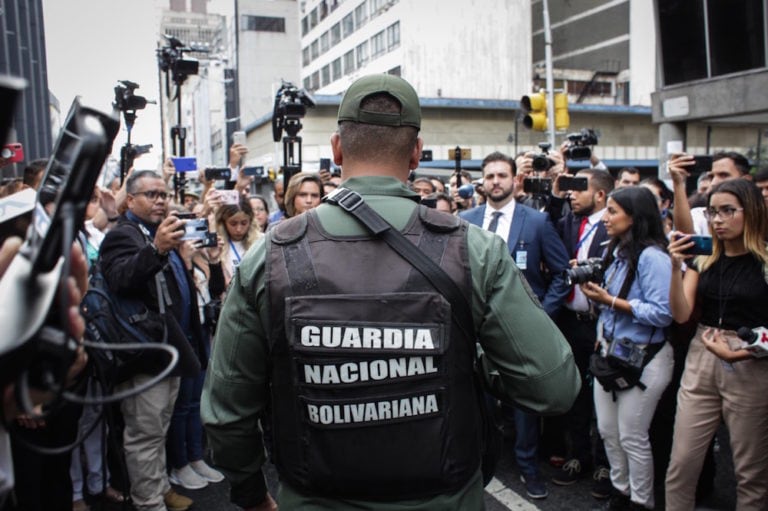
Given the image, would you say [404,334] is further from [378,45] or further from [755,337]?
[378,45]

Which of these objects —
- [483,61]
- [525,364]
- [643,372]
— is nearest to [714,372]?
[643,372]

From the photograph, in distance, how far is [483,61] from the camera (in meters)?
42.7

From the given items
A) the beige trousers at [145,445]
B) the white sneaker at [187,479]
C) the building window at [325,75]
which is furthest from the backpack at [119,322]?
the building window at [325,75]

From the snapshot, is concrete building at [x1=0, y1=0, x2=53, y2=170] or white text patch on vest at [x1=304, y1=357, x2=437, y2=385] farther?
concrete building at [x1=0, y1=0, x2=53, y2=170]

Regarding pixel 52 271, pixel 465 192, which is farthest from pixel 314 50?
pixel 52 271

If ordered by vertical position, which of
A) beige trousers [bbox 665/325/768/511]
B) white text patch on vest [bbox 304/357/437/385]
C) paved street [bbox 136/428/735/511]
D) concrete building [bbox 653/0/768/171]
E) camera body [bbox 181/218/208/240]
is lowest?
paved street [bbox 136/428/735/511]

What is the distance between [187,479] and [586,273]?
3.16 metres

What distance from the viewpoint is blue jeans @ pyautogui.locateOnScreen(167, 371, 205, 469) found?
454cm

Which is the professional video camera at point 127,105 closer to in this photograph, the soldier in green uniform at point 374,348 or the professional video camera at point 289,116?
the professional video camera at point 289,116

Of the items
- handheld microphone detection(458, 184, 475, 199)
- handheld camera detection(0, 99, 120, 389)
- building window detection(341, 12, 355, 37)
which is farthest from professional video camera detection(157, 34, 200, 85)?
building window detection(341, 12, 355, 37)

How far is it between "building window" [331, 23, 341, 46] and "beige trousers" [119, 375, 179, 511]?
165 ft

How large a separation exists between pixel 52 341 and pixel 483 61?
4438 cm

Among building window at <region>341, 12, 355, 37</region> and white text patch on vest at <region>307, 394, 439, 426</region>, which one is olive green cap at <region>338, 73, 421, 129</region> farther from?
building window at <region>341, 12, 355, 37</region>

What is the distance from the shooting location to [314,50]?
55.8 metres
